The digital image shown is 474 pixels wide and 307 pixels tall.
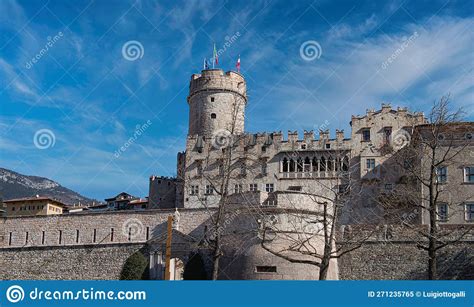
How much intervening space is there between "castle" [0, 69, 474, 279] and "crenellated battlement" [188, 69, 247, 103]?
115 mm

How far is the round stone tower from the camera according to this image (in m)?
62.8

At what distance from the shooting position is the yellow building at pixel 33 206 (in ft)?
253

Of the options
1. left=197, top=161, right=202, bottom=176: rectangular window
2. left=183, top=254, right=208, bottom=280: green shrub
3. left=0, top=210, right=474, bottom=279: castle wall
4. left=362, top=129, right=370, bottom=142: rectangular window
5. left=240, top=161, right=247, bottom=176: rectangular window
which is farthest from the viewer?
left=197, top=161, right=202, bottom=176: rectangular window

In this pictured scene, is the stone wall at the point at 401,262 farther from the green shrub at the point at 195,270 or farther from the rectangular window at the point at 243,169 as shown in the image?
the rectangular window at the point at 243,169

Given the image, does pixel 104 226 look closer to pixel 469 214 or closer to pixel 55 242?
pixel 55 242

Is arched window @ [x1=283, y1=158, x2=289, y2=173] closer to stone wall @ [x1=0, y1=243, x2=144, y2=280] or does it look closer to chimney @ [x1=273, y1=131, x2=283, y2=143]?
chimney @ [x1=273, y1=131, x2=283, y2=143]

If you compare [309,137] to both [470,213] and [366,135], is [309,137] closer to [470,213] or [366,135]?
[366,135]

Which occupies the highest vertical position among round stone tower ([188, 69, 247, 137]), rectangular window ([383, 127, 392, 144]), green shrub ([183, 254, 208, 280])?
round stone tower ([188, 69, 247, 137])

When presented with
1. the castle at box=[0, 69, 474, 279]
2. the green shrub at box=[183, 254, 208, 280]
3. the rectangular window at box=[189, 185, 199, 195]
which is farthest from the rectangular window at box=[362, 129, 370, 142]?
the green shrub at box=[183, 254, 208, 280]

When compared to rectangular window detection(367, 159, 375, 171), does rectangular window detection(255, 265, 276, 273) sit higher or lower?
lower

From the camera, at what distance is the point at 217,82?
63.5 m

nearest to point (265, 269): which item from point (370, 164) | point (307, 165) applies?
point (370, 164)

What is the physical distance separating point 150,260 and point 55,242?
10239 mm

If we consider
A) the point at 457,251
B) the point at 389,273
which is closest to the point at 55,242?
the point at 389,273
